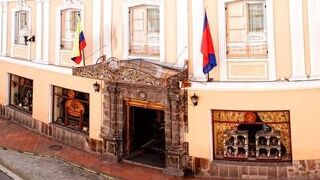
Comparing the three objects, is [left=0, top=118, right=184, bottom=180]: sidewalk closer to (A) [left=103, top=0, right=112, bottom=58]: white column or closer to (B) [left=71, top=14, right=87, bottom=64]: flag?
(B) [left=71, top=14, right=87, bottom=64]: flag

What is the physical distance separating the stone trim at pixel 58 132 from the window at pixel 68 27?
3.54 m

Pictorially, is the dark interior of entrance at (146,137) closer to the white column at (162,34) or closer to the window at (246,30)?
the white column at (162,34)

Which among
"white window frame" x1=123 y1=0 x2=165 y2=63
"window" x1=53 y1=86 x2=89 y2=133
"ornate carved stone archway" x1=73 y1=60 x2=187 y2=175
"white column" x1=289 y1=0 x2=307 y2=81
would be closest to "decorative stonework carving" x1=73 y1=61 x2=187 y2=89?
"ornate carved stone archway" x1=73 y1=60 x2=187 y2=175

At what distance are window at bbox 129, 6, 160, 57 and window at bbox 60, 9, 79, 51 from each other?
3093 mm

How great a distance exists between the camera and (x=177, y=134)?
1442cm

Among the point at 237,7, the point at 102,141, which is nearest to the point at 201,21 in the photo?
the point at 237,7

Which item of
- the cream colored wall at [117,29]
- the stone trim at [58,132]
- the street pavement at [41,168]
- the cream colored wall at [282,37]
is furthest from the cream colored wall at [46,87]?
the cream colored wall at [282,37]

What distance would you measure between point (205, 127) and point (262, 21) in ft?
12.8

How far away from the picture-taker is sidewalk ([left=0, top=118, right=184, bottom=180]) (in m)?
14.7

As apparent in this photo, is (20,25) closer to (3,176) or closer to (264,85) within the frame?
(3,176)

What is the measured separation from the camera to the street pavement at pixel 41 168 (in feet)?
46.6

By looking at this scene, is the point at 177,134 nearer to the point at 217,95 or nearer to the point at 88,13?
the point at 217,95

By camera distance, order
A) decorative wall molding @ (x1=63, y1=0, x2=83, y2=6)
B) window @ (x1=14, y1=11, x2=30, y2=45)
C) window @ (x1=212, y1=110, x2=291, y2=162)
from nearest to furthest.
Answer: window @ (x1=212, y1=110, x2=291, y2=162) → decorative wall molding @ (x1=63, y1=0, x2=83, y2=6) → window @ (x1=14, y1=11, x2=30, y2=45)

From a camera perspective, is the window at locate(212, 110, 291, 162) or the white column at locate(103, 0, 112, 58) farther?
the white column at locate(103, 0, 112, 58)
